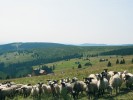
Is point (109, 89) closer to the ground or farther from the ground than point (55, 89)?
farther from the ground

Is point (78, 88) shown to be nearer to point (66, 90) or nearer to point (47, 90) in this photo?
point (66, 90)

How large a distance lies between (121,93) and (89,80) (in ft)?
14.3

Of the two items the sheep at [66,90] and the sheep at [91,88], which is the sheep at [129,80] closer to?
the sheep at [91,88]

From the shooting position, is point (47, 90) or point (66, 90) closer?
point (66, 90)

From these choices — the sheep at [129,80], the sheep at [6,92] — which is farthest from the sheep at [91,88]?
the sheep at [6,92]

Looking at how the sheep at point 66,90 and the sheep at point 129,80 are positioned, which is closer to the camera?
the sheep at point 66,90

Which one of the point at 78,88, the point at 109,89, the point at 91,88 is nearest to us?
the point at 91,88

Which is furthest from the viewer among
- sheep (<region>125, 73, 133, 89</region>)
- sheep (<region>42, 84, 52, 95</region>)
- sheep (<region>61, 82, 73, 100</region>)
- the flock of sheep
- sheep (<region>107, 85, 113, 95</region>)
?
sheep (<region>42, 84, 52, 95</region>)

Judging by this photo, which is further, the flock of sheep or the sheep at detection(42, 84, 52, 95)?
the sheep at detection(42, 84, 52, 95)

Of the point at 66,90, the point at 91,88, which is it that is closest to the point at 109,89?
the point at 91,88

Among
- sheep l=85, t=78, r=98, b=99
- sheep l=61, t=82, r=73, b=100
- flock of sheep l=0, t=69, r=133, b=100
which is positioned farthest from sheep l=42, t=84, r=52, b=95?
sheep l=85, t=78, r=98, b=99

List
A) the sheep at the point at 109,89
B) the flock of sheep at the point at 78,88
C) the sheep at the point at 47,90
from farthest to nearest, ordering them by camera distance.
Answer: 1. the sheep at the point at 47,90
2. the sheep at the point at 109,89
3. the flock of sheep at the point at 78,88

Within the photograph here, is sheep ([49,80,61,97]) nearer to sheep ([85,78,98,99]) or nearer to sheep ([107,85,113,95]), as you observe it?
sheep ([85,78,98,99])

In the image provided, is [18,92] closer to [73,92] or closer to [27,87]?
[27,87]
